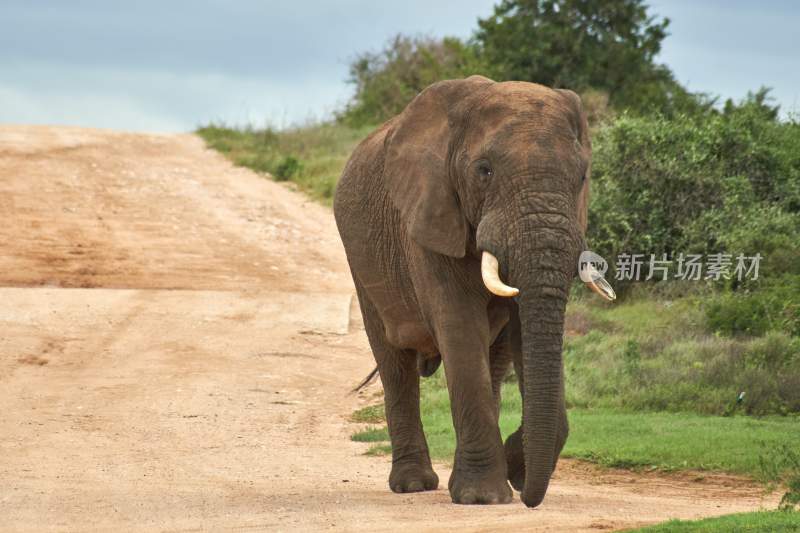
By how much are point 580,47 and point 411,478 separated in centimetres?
2193

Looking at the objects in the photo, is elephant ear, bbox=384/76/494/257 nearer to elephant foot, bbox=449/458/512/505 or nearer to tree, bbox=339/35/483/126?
elephant foot, bbox=449/458/512/505

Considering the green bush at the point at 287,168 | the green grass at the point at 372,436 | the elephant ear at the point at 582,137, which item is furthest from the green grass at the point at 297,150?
the elephant ear at the point at 582,137

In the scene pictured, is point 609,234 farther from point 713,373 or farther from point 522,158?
point 522,158

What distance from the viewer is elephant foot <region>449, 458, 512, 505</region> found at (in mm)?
8320

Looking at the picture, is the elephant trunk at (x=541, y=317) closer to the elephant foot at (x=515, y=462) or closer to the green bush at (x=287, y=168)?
the elephant foot at (x=515, y=462)

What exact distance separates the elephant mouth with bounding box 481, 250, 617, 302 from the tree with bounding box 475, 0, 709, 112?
71.0 ft

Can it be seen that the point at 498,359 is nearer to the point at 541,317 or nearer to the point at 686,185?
the point at 541,317

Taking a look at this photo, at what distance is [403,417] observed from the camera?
9844 millimetres

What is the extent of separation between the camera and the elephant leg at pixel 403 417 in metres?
9.63

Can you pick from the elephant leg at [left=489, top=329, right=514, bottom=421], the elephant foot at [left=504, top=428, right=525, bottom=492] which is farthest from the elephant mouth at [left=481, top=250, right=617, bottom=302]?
the elephant leg at [left=489, top=329, right=514, bottom=421]

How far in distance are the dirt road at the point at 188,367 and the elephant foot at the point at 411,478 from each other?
19 cm

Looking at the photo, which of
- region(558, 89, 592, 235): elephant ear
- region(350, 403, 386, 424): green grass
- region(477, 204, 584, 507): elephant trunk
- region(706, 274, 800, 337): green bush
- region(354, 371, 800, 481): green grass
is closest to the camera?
region(477, 204, 584, 507): elephant trunk

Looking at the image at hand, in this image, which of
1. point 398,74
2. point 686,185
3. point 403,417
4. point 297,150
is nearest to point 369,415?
point 403,417

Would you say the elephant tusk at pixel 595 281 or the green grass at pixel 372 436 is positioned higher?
the elephant tusk at pixel 595 281
